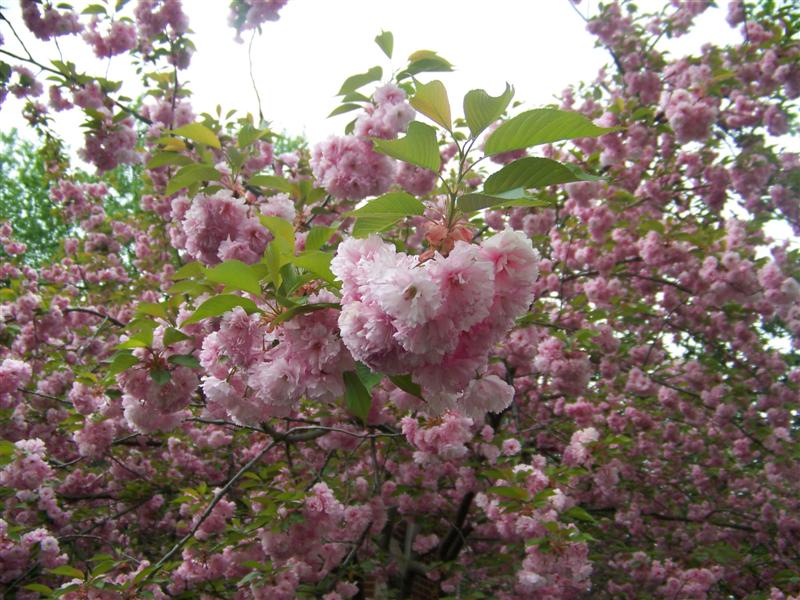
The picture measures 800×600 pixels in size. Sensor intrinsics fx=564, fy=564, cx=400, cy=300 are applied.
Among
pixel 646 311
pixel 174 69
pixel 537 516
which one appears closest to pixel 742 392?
pixel 646 311

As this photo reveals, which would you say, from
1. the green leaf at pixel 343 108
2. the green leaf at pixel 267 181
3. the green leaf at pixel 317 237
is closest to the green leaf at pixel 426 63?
the green leaf at pixel 343 108

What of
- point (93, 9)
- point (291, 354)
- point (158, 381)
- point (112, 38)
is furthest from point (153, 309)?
point (112, 38)

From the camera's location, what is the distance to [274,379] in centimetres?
126

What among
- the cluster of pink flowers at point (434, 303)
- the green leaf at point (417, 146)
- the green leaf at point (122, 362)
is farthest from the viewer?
the green leaf at point (122, 362)

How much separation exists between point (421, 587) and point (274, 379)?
491 cm

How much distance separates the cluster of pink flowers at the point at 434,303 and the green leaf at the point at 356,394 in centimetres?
22

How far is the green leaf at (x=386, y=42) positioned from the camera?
2.31 metres

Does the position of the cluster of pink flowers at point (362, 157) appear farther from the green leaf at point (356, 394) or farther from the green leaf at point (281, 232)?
the green leaf at point (356, 394)

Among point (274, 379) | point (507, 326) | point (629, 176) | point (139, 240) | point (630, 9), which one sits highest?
point (630, 9)

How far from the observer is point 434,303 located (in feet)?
3.11

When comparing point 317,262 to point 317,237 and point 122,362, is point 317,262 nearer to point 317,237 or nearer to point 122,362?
point 317,237

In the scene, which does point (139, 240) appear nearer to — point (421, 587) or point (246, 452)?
point (246, 452)

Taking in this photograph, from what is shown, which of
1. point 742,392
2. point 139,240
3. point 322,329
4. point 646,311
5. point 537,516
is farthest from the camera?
point 139,240

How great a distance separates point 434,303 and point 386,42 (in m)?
1.76
